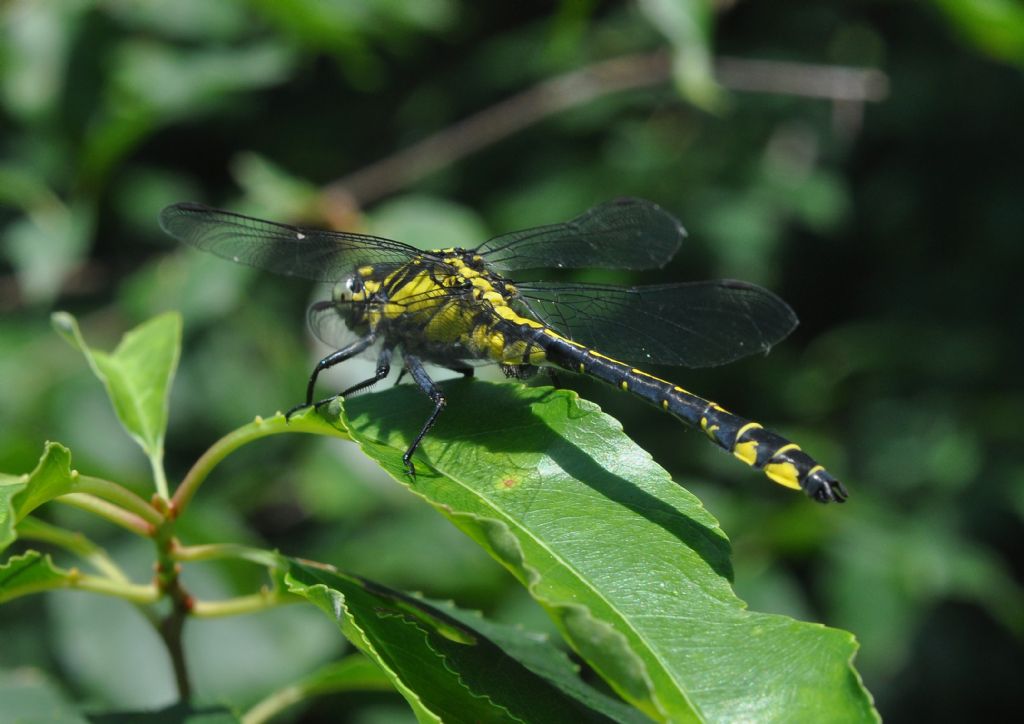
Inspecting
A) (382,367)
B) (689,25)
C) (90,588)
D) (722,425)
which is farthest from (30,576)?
(689,25)

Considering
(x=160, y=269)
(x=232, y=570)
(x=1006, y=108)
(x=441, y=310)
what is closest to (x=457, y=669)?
(x=441, y=310)

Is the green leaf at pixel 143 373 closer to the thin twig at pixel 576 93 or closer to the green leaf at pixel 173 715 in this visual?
the green leaf at pixel 173 715

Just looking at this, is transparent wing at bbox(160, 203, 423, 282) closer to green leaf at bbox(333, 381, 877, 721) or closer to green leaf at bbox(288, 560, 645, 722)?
green leaf at bbox(333, 381, 877, 721)

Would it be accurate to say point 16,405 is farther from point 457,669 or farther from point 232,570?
point 457,669

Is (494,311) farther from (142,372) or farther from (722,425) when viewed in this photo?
(142,372)

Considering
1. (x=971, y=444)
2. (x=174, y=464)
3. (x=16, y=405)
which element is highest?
(x=971, y=444)

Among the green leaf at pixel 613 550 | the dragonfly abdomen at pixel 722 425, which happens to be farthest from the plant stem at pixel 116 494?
the dragonfly abdomen at pixel 722 425
